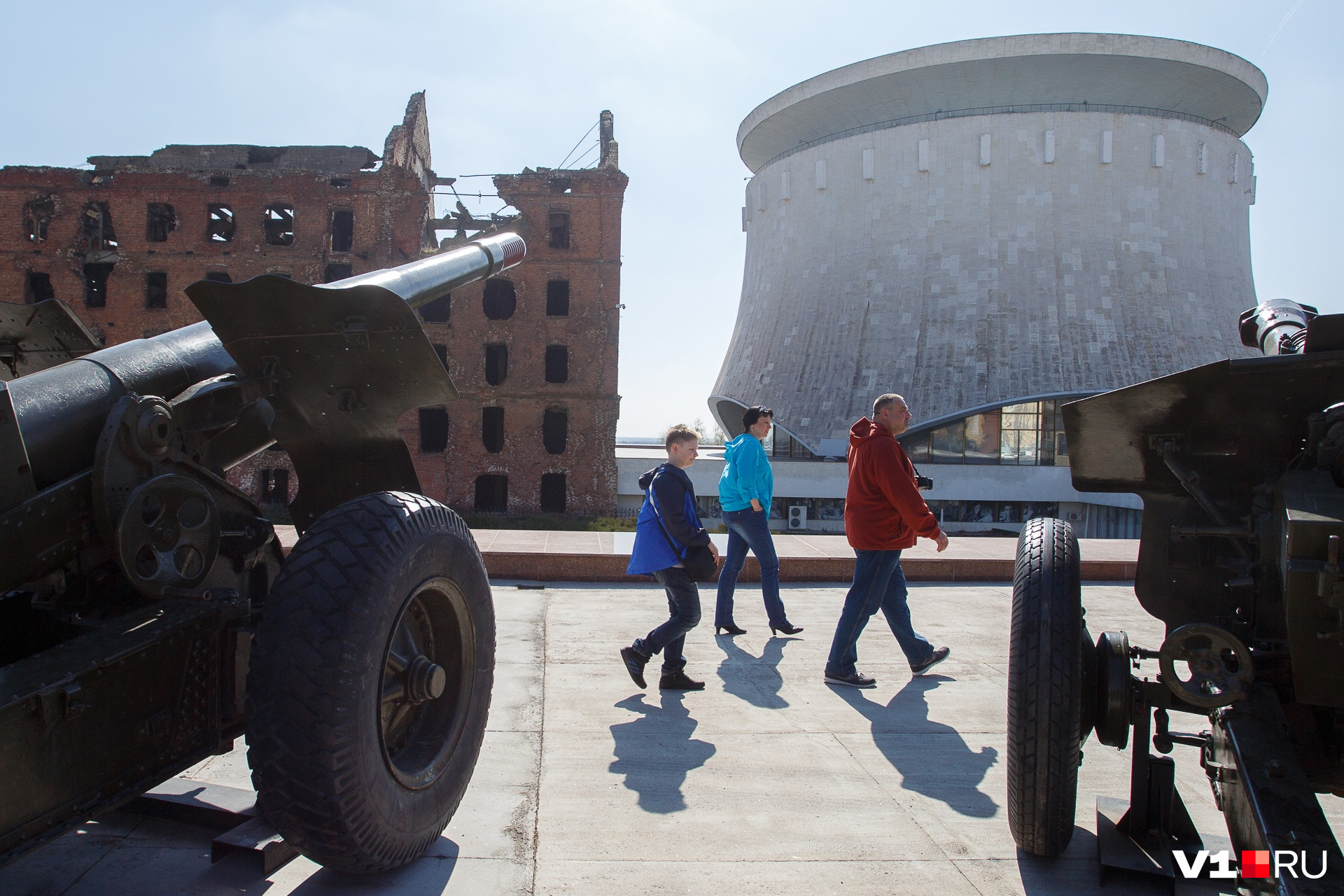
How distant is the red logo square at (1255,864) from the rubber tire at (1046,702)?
588 millimetres

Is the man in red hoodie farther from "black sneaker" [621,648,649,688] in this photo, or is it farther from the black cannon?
the black cannon

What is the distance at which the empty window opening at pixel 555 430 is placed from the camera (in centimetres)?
2991

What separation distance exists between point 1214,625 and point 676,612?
2.74 metres

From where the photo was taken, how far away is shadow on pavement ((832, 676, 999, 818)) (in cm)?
341

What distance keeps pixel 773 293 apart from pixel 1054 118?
38.8ft

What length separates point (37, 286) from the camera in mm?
29578

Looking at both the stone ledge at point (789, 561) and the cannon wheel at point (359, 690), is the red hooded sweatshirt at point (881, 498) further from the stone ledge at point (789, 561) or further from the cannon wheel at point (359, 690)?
the stone ledge at point (789, 561)

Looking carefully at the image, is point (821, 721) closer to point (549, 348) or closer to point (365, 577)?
point (365, 577)

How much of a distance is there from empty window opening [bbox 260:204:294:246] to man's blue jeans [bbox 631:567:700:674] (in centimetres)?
2848

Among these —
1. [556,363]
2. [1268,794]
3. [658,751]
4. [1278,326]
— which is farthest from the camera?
[556,363]

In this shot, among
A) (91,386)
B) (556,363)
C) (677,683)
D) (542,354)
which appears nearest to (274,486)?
(542,354)

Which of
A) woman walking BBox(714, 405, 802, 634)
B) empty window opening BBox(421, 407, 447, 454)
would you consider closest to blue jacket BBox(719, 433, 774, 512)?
woman walking BBox(714, 405, 802, 634)

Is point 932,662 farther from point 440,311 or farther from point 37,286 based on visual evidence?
point 37,286

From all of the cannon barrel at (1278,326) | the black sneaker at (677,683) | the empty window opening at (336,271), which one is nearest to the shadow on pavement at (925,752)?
the black sneaker at (677,683)
